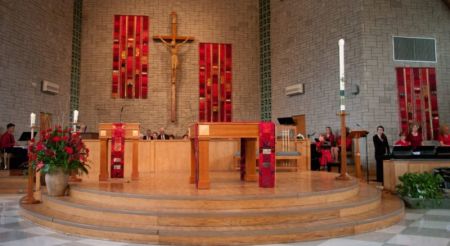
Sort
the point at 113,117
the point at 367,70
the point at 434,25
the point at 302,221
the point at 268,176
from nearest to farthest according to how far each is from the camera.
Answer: the point at 302,221 → the point at 268,176 → the point at 367,70 → the point at 434,25 → the point at 113,117

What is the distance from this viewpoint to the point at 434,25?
884cm

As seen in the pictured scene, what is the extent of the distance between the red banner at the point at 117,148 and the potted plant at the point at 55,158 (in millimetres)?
879

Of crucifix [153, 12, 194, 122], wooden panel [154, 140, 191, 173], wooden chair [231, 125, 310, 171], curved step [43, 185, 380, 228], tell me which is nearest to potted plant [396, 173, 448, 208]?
curved step [43, 185, 380, 228]

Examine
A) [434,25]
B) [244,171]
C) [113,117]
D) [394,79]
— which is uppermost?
[434,25]

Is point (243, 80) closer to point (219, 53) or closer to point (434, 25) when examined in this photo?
point (219, 53)

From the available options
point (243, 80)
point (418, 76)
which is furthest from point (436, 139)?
point (243, 80)

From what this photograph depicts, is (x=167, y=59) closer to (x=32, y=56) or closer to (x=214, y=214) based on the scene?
(x=32, y=56)

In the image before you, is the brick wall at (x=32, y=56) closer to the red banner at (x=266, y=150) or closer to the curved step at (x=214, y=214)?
the curved step at (x=214, y=214)

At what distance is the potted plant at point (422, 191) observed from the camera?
4.61 meters

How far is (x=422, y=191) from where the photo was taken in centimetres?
471

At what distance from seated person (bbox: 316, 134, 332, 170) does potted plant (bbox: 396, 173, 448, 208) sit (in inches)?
117

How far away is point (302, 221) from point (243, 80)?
8655 mm

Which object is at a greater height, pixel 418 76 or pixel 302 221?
pixel 418 76

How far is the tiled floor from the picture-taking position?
9.56 feet
